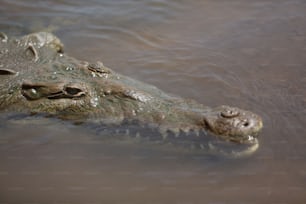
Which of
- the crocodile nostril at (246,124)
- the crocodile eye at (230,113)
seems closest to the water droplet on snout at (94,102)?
the crocodile eye at (230,113)

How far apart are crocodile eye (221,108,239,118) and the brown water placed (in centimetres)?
49

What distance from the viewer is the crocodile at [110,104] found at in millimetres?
3789

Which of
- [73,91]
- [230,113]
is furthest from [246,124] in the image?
[73,91]

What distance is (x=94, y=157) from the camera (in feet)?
14.6

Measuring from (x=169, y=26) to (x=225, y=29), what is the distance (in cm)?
102

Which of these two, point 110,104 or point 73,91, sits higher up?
point 73,91

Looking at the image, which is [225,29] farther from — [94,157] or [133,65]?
[94,157]

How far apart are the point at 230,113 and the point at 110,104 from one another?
1374 mm

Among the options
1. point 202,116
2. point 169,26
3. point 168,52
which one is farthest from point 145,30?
point 202,116

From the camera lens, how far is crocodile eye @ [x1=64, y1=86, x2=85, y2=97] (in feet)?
14.8

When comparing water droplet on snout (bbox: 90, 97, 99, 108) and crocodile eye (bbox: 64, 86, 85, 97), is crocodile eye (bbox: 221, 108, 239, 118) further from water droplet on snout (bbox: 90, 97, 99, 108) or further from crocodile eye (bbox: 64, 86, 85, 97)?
crocodile eye (bbox: 64, 86, 85, 97)

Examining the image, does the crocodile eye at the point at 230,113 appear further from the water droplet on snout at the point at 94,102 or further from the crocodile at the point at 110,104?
the water droplet on snout at the point at 94,102

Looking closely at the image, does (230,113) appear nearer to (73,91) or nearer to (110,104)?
(110,104)

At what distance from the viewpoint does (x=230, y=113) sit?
3.79 meters
